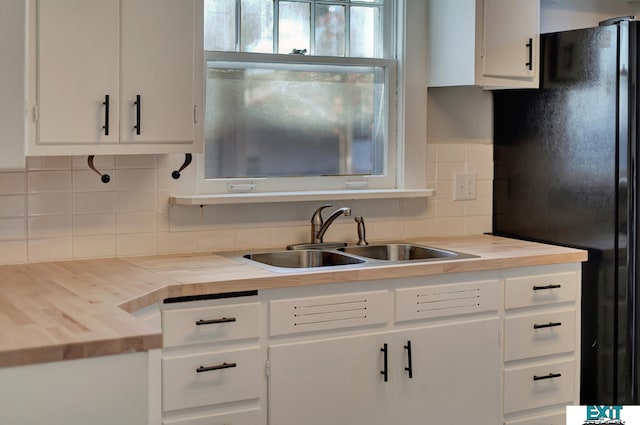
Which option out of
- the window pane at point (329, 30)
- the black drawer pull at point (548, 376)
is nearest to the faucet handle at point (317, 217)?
the window pane at point (329, 30)

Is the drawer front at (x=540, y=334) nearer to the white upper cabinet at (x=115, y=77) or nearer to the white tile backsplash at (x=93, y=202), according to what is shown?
the white upper cabinet at (x=115, y=77)

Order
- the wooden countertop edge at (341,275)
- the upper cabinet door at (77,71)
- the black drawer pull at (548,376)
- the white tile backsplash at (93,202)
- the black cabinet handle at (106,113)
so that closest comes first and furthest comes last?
the wooden countertop edge at (341,275)
the upper cabinet door at (77,71)
the black cabinet handle at (106,113)
the white tile backsplash at (93,202)
the black drawer pull at (548,376)

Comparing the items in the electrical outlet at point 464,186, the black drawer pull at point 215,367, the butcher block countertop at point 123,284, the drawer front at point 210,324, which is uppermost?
the electrical outlet at point 464,186

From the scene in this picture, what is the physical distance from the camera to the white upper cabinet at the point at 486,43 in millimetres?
3705

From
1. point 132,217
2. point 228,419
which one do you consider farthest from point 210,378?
point 132,217

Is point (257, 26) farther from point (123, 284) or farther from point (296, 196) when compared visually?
point (123, 284)

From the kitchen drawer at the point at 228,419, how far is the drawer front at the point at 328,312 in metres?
0.27

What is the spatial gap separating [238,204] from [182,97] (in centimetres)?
59

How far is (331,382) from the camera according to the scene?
10.1 ft

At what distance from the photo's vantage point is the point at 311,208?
3.76 m

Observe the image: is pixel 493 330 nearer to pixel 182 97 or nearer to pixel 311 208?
pixel 311 208

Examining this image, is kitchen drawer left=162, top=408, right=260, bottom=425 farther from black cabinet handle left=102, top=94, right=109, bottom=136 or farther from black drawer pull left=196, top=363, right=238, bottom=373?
black cabinet handle left=102, top=94, right=109, bottom=136

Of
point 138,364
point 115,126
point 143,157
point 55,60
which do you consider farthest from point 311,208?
point 138,364

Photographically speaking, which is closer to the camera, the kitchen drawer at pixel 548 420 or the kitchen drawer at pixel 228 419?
the kitchen drawer at pixel 228 419
